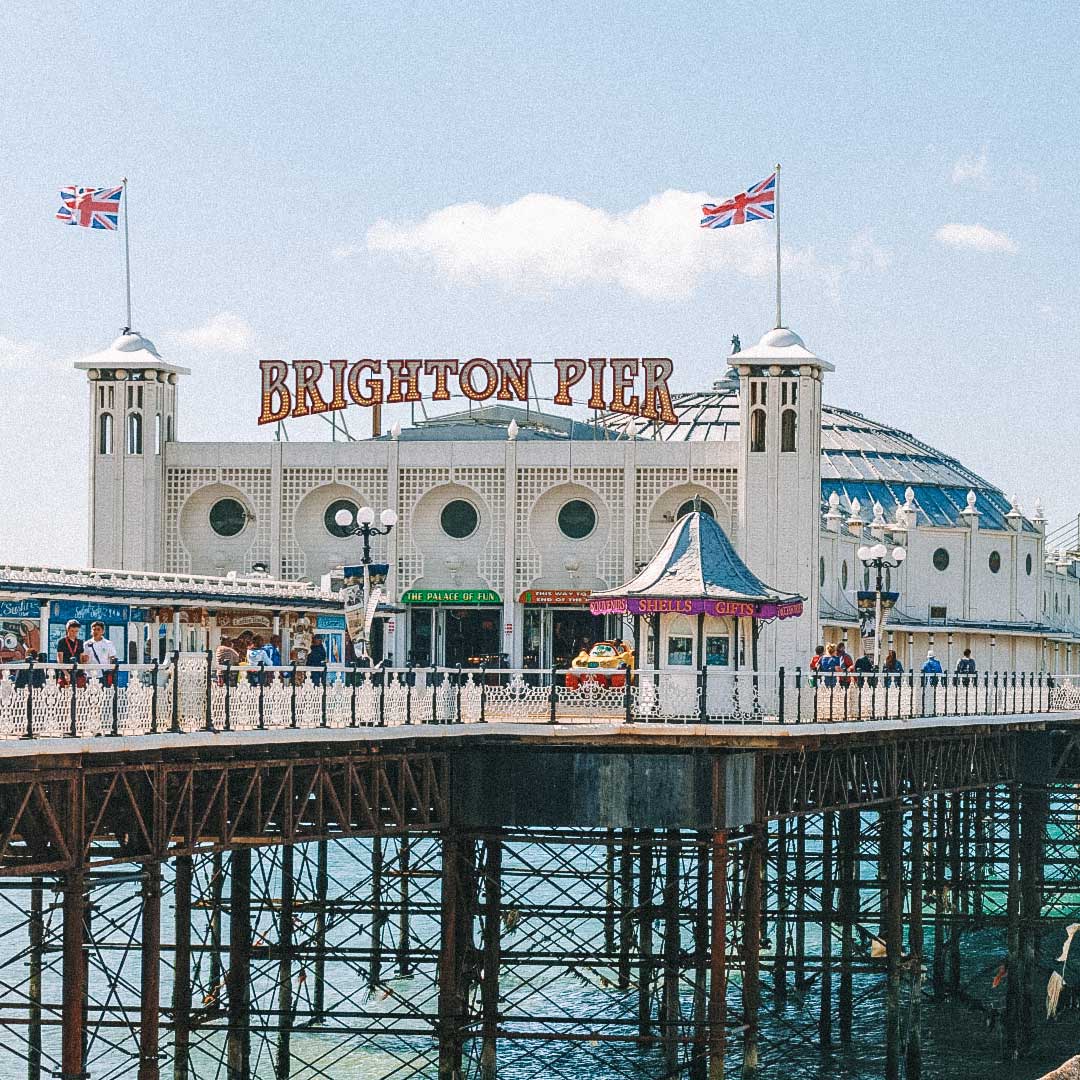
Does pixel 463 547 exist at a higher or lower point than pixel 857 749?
higher

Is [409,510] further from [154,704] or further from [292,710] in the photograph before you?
[154,704]

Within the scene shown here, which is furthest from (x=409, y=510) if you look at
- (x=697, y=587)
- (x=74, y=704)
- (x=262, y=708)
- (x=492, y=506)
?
(x=74, y=704)

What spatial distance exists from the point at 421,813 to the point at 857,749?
10.5 m

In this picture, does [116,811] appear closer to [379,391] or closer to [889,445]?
[379,391]

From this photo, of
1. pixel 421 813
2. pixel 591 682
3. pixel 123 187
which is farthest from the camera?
pixel 123 187

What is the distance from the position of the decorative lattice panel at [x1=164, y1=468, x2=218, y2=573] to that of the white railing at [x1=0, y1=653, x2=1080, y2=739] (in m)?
25.8

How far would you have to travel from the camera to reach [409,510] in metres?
76.4

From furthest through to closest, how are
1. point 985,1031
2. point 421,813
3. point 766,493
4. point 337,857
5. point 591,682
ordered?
point 337,857 → point 766,493 → point 985,1031 → point 591,682 → point 421,813

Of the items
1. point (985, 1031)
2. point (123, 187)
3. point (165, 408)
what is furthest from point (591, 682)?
point (165, 408)

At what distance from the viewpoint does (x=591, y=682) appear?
1670 inches

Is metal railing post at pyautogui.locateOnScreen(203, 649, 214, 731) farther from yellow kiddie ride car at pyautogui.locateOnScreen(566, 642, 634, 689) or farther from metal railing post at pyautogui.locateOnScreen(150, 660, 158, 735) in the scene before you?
yellow kiddie ride car at pyautogui.locateOnScreen(566, 642, 634, 689)

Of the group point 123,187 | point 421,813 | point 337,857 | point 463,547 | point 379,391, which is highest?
point 123,187

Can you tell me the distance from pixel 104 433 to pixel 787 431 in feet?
73.1

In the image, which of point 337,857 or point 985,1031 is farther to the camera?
point 337,857
